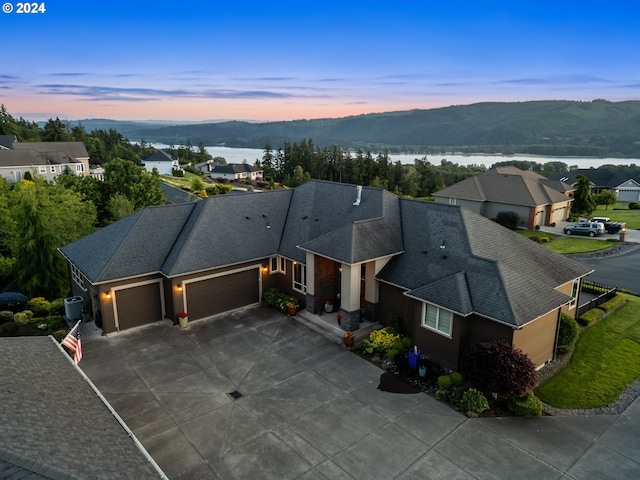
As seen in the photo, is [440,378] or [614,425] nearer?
[614,425]

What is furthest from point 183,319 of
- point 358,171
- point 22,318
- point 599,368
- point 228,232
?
point 358,171

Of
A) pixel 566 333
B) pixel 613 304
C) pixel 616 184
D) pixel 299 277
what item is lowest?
pixel 613 304

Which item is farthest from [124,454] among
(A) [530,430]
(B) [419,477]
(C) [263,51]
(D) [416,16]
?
(C) [263,51]

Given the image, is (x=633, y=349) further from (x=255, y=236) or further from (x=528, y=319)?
(x=255, y=236)

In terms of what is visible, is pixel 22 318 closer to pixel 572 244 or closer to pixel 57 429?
pixel 57 429

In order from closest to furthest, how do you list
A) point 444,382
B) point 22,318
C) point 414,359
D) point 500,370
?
point 500,370 → point 444,382 → point 414,359 → point 22,318

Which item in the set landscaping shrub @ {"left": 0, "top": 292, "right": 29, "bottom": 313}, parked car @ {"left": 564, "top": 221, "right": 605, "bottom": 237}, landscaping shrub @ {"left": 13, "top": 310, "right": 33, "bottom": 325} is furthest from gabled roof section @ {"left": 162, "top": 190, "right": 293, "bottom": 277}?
parked car @ {"left": 564, "top": 221, "right": 605, "bottom": 237}
